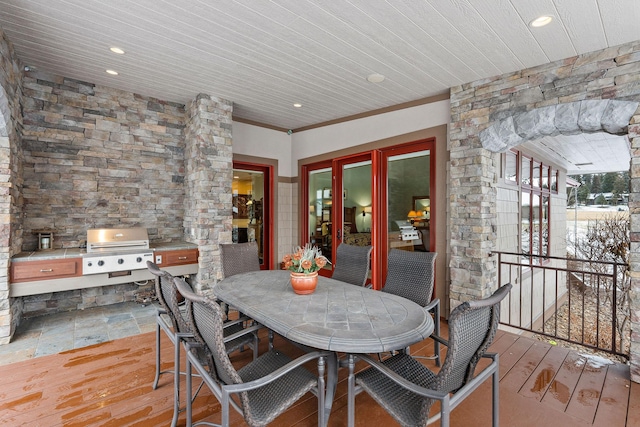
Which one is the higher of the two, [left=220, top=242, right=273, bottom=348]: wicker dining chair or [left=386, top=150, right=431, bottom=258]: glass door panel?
[left=386, top=150, right=431, bottom=258]: glass door panel

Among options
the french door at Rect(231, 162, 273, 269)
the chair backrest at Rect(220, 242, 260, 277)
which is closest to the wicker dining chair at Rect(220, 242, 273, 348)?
the chair backrest at Rect(220, 242, 260, 277)

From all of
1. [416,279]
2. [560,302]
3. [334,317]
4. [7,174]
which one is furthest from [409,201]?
[560,302]

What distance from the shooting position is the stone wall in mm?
3795

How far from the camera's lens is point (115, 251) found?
376 cm

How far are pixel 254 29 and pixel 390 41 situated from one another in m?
1.27

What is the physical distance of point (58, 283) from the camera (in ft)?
11.2

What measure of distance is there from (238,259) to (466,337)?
262 cm

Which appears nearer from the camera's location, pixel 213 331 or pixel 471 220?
pixel 213 331

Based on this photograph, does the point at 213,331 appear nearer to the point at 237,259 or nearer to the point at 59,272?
the point at 237,259

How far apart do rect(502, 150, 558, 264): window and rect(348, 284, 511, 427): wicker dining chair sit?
3.46 meters

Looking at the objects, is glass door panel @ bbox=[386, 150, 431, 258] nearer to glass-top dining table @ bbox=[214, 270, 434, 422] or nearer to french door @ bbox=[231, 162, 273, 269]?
glass-top dining table @ bbox=[214, 270, 434, 422]

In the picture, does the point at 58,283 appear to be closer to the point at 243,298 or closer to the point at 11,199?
the point at 11,199

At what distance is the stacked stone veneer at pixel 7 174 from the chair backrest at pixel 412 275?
12.6ft

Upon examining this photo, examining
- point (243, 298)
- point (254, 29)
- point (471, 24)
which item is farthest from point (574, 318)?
point (254, 29)
